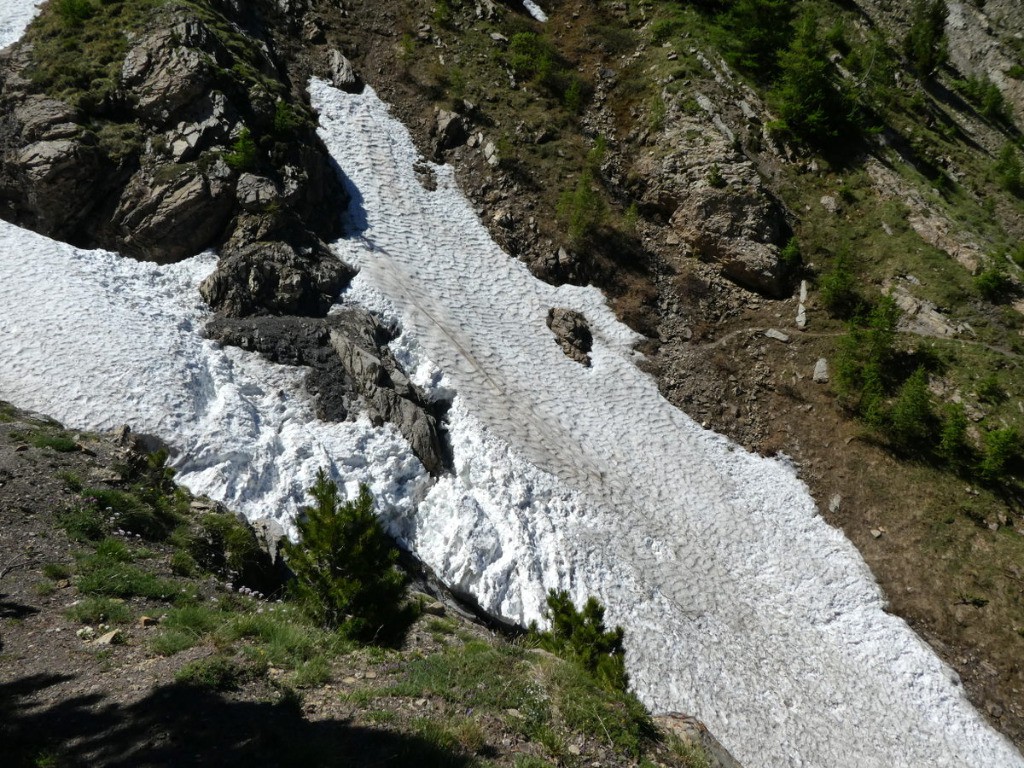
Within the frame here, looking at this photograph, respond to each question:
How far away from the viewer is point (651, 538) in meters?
18.3

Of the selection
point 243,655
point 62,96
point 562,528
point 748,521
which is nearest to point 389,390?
point 562,528

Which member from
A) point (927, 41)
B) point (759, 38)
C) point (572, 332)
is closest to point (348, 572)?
point (572, 332)

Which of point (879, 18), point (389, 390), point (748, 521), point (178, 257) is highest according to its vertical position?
point (879, 18)

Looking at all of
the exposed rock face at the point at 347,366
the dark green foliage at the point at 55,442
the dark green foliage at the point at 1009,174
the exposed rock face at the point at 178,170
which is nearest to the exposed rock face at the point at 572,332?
the exposed rock face at the point at 347,366

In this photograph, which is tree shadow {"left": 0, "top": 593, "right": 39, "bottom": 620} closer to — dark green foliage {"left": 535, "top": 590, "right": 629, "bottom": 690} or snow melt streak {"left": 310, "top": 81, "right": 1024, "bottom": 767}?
dark green foliage {"left": 535, "top": 590, "right": 629, "bottom": 690}

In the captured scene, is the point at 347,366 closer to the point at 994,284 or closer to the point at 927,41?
the point at 994,284

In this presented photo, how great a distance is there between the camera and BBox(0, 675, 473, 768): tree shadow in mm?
5820

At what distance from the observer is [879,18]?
41156 millimetres

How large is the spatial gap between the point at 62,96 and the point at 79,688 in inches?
895

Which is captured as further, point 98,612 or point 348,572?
point 348,572

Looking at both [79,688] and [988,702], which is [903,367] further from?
[79,688]

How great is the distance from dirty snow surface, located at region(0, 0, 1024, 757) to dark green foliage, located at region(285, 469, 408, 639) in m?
6.25

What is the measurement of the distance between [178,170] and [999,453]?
28706mm

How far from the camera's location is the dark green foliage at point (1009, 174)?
30078 mm
